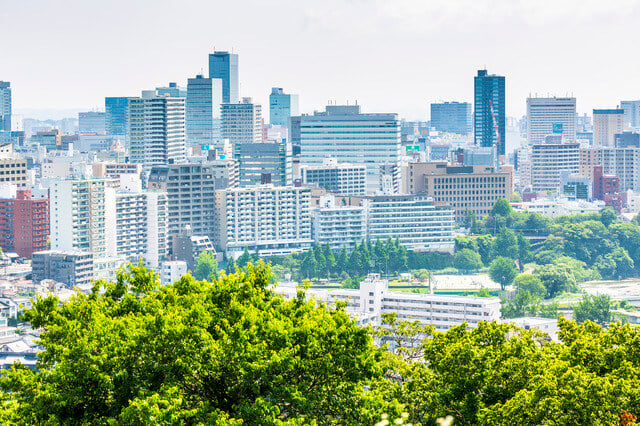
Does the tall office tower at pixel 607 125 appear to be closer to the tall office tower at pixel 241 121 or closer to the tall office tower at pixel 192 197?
the tall office tower at pixel 241 121

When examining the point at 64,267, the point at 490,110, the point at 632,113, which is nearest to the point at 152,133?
the point at 64,267

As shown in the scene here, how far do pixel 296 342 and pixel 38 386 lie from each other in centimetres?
280

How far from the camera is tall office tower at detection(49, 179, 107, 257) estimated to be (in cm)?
5816

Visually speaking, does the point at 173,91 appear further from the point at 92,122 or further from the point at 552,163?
the point at 552,163

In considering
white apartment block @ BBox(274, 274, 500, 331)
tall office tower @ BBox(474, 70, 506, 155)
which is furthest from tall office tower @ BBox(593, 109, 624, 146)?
white apartment block @ BBox(274, 274, 500, 331)

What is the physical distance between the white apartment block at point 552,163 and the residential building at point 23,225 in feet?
181

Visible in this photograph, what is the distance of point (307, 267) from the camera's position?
2317 inches

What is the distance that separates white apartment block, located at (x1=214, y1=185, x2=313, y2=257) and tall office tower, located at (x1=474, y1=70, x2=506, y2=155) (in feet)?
196

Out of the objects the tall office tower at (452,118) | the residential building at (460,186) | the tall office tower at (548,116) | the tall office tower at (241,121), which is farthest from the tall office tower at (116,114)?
the residential building at (460,186)

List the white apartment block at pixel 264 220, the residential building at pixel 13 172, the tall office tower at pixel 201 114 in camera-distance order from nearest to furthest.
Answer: the white apartment block at pixel 264 220
the residential building at pixel 13 172
the tall office tower at pixel 201 114

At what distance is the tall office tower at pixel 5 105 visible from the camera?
138m

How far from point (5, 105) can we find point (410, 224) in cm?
8483

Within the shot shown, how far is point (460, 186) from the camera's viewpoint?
80.1 metres

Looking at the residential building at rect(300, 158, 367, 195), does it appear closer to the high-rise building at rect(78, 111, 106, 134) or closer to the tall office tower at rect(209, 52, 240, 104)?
the tall office tower at rect(209, 52, 240, 104)
